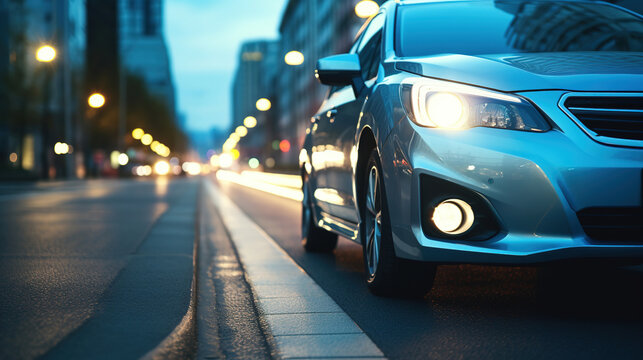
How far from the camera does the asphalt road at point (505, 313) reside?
345 centimetres

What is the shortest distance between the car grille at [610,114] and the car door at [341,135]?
1.52 meters

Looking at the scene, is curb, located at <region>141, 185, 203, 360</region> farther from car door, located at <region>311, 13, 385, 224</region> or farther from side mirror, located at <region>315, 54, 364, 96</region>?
side mirror, located at <region>315, 54, 364, 96</region>

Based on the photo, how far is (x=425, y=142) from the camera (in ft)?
13.1

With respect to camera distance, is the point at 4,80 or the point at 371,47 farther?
the point at 4,80

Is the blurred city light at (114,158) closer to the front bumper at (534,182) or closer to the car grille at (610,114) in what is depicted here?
the front bumper at (534,182)

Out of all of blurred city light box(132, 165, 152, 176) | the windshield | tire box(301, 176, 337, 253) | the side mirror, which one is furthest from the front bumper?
blurred city light box(132, 165, 152, 176)

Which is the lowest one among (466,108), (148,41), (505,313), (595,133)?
(505,313)

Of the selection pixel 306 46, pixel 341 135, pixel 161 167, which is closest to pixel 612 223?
pixel 341 135

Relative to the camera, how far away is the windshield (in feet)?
16.4

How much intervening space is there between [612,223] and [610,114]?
0.51 m

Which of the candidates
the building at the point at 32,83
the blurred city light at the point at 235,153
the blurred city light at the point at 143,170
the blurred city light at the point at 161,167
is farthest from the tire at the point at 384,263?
the blurred city light at the point at 235,153

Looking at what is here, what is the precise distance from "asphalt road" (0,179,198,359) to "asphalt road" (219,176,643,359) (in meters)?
1.00

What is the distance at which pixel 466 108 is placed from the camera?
403cm

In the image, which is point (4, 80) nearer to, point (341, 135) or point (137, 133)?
point (137, 133)
